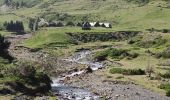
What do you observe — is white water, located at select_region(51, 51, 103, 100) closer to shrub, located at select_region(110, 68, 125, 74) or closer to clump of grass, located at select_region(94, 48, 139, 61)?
shrub, located at select_region(110, 68, 125, 74)

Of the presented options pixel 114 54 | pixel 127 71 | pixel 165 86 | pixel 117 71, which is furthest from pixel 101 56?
pixel 165 86

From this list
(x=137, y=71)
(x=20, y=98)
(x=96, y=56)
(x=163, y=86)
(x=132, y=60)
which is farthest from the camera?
(x=96, y=56)

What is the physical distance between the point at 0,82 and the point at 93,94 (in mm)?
21060

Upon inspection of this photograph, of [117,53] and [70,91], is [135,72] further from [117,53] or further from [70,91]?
[117,53]

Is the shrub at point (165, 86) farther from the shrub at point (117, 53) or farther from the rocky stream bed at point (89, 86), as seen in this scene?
the shrub at point (117, 53)

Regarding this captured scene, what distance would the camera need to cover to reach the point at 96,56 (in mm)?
177000

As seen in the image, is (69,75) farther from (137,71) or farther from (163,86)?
(163,86)

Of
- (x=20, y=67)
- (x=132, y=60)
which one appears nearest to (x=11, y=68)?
(x=20, y=67)

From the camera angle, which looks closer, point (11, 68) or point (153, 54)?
point (11, 68)

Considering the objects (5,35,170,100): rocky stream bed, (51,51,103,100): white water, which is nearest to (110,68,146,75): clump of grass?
(5,35,170,100): rocky stream bed

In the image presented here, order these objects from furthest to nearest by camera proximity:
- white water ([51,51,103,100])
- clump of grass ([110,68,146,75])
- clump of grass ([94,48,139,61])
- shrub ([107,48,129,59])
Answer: shrub ([107,48,129,59]), clump of grass ([94,48,139,61]), clump of grass ([110,68,146,75]), white water ([51,51,103,100])

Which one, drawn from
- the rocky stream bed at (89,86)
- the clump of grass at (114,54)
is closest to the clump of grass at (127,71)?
the rocky stream bed at (89,86)

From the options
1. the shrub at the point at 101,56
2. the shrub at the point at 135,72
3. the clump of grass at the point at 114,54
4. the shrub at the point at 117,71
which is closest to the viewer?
the shrub at the point at 135,72

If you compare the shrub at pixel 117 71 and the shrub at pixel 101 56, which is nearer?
the shrub at pixel 117 71
